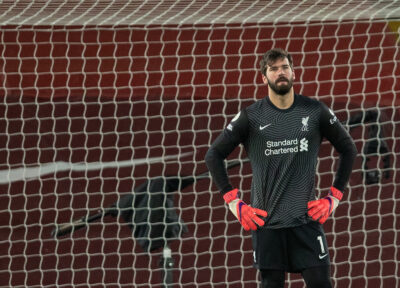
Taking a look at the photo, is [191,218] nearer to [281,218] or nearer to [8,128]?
[8,128]

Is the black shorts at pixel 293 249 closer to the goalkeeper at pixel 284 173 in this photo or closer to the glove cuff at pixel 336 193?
the goalkeeper at pixel 284 173

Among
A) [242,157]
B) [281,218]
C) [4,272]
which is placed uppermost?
[281,218]

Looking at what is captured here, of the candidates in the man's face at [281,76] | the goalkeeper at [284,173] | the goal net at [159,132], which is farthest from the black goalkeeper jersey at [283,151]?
the goal net at [159,132]

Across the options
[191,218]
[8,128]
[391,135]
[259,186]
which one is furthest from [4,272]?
[391,135]

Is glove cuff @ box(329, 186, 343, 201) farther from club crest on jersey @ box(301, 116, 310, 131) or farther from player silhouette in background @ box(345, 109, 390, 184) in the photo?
player silhouette in background @ box(345, 109, 390, 184)

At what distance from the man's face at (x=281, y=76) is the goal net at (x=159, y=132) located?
144 centimetres

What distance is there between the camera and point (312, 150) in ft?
10.3

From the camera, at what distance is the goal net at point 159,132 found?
182 inches

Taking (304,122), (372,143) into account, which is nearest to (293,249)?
(304,122)

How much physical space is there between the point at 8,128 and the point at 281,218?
2138 mm

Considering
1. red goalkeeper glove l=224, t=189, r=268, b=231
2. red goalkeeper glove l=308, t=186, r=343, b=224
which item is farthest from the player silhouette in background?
red goalkeeper glove l=224, t=189, r=268, b=231

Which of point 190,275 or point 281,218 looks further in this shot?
point 190,275

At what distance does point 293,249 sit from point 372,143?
1.74m

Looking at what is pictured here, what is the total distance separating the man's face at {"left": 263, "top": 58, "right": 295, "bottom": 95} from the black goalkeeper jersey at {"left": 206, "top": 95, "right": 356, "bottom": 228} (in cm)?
11
